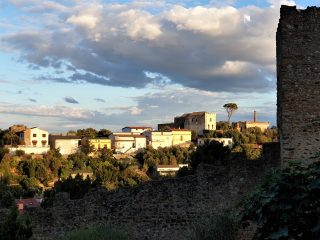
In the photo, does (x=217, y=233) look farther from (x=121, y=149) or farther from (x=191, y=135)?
(x=191, y=135)

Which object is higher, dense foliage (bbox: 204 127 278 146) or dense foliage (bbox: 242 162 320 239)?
dense foliage (bbox: 204 127 278 146)

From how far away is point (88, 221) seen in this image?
15.2 m

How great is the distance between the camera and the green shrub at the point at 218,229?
14.4 meters

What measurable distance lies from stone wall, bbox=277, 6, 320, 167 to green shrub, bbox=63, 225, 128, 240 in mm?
4488

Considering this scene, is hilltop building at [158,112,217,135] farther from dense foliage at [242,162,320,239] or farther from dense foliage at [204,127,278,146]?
dense foliage at [242,162,320,239]

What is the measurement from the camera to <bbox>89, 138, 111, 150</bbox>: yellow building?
395 ft

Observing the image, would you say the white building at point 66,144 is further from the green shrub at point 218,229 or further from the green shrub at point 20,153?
the green shrub at point 218,229

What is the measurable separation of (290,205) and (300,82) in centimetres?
616

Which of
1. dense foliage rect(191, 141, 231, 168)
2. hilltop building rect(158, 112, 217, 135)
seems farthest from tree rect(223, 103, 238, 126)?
dense foliage rect(191, 141, 231, 168)

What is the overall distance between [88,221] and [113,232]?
35.2 inches

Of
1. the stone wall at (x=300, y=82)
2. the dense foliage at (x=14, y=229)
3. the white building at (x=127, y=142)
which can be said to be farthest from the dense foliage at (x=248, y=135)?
the dense foliage at (x=14, y=229)

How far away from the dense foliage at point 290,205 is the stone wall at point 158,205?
21.0ft

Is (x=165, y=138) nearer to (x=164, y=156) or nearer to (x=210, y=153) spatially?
(x=164, y=156)

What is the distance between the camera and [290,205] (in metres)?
8.05
